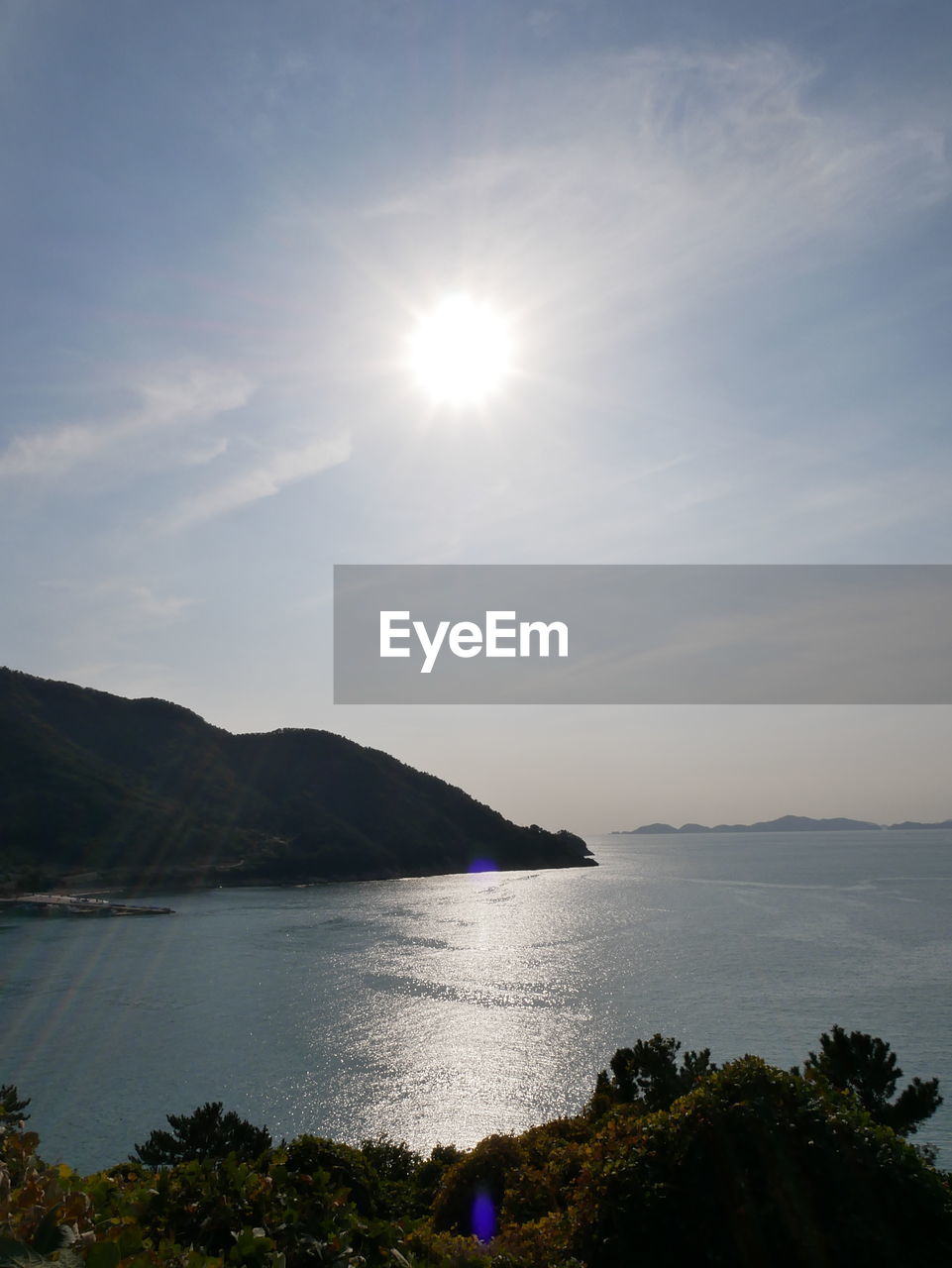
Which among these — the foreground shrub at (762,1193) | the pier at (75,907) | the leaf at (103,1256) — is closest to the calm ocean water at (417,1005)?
the pier at (75,907)

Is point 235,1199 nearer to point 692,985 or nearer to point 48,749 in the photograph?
point 692,985

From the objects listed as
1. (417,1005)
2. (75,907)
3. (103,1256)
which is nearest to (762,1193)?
(103,1256)

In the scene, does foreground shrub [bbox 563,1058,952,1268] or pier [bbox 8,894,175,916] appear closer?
foreground shrub [bbox 563,1058,952,1268]

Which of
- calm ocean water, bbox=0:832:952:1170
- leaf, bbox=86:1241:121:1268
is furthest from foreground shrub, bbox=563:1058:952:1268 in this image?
calm ocean water, bbox=0:832:952:1170

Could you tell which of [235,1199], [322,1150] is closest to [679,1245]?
[235,1199]

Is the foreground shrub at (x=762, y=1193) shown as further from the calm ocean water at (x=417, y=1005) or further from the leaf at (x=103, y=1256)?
the calm ocean water at (x=417, y=1005)

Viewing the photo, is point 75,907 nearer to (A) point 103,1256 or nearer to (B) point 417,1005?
(B) point 417,1005

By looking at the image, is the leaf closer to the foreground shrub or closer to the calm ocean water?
the foreground shrub
